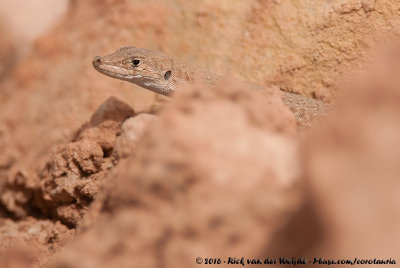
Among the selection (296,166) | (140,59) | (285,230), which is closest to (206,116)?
(296,166)

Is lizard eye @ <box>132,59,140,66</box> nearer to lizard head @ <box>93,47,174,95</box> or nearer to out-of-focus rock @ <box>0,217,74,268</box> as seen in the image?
lizard head @ <box>93,47,174,95</box>

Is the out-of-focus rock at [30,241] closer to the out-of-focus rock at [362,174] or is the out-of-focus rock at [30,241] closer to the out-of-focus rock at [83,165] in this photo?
the out-of-focus rock at [83,165]

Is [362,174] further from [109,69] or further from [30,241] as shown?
[30,241]

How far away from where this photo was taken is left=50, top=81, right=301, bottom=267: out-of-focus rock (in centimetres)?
186

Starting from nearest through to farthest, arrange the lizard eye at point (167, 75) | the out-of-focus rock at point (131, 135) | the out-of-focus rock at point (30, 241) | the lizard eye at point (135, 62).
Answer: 1. the out-of-focus rock at point (131, 135)
2. the out-of-focus rock at point (30, 241)
3. the lizard eye at point (135, 62)
4. the lizard eye at point (167, 75)

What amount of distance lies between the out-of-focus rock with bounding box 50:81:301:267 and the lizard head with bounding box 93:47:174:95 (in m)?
2.21

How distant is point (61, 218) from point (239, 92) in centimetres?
258

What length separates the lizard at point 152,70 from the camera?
4.14 meters

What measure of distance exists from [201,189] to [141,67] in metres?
2.62

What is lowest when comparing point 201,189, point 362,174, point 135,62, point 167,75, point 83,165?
point 83,165

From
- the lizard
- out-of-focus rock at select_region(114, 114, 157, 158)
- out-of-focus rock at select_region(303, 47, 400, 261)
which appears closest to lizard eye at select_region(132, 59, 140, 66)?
the lizard

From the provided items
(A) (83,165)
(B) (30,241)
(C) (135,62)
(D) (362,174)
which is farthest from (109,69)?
(D) (362,174)

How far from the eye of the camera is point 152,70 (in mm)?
4293

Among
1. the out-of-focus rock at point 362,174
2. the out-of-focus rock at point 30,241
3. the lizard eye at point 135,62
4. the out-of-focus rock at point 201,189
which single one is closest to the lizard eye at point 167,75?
the lizard eye at point 135,62
